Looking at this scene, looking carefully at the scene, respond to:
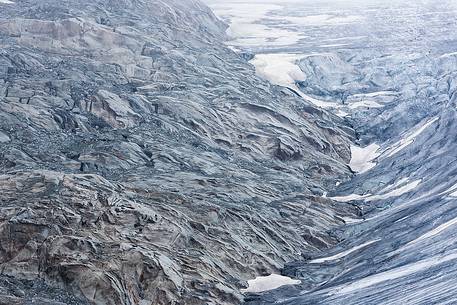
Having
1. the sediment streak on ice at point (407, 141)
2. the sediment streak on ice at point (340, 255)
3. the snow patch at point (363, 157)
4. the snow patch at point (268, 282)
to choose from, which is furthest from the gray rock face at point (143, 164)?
the sediment streak on ice at point (407, 141)

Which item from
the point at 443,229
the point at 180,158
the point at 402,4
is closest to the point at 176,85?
the point at 180,158

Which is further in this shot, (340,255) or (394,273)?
(340,255)

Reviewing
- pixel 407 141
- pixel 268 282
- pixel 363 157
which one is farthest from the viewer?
pixel 363 157

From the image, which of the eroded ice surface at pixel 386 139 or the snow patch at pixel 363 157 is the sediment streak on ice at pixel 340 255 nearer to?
the eroded ice surface at pixel 386 139

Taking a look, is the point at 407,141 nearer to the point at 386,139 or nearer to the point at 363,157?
the point at 363,157

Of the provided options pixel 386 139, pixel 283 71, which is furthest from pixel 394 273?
pixel 283 71

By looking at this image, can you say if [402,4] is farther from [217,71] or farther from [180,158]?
[180,158]
